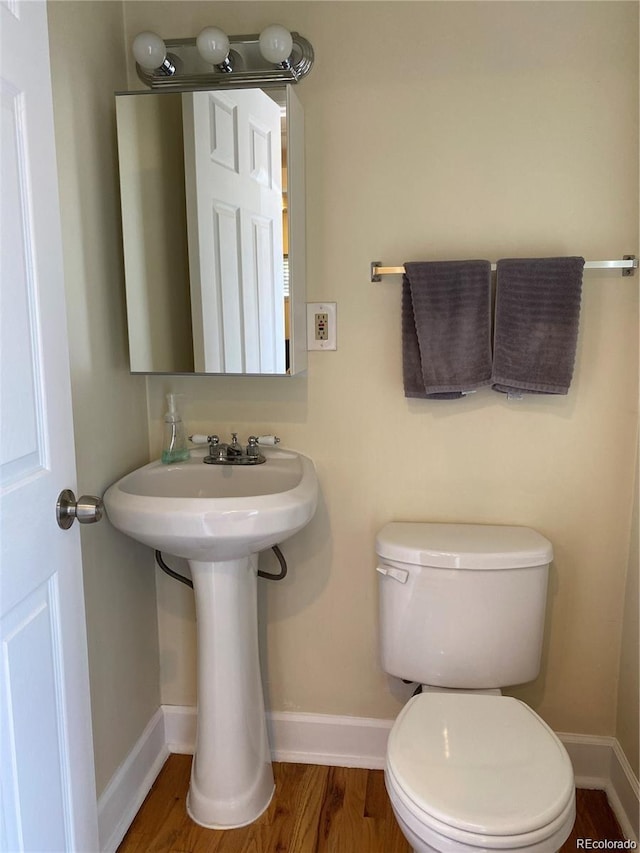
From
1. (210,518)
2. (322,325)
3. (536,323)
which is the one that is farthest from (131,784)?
(536,323)

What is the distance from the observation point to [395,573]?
1.67 metres

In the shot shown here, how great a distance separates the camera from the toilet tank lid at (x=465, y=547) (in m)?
1.62

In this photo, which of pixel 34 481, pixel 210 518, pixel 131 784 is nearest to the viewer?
pixel 34 481

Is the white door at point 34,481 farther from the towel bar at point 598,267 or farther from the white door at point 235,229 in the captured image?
the towel bar at point 598,267

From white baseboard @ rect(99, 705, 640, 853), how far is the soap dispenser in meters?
0.82

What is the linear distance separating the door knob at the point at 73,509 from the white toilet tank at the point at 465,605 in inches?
31.5

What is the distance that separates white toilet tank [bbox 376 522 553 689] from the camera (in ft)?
5.34

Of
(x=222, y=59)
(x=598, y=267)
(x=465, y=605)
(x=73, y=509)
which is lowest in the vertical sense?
(x=465, y=605)

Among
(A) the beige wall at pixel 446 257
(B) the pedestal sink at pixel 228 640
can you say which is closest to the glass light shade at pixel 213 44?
Result: (A) the beige wall at pixel 446 257

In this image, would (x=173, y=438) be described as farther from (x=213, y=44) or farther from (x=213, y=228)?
(x=213, y=44)

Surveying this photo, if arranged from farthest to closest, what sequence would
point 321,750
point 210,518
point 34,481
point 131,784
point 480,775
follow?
point 321,750, point 131,784, point 210,518, point 480,775, point 34,481

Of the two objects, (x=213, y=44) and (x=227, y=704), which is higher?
(x=213, y=44)

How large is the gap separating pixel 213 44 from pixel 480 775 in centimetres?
171

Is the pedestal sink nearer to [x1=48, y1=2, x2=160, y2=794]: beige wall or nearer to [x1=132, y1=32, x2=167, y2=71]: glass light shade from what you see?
[x1=48, y1=2, x2=160, y2=794]: beige wall
